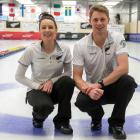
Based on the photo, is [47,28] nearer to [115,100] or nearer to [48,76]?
[48,76]

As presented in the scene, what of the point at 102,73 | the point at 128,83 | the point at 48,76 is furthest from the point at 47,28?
the point at 128,83

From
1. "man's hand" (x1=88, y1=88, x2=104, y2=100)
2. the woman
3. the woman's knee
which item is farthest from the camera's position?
the woman

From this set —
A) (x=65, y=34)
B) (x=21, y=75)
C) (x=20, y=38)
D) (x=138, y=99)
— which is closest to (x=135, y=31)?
(x=65, y=34)

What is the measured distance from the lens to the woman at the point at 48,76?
3159mm

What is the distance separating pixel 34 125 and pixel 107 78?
2.81 ft

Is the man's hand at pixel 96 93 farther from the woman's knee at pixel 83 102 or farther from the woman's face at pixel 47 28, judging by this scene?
the woman's face at pixel 47 28

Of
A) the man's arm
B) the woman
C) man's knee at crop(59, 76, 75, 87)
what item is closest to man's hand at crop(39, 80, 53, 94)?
the woman

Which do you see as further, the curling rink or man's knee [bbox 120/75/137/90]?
the curling rink

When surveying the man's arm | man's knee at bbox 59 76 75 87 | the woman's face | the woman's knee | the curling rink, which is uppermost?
the woman's face

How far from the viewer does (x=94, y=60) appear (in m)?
3.21

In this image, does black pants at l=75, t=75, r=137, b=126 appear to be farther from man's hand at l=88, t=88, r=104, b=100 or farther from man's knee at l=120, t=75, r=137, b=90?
man's hand at l=88, t=88, r=104, b=100

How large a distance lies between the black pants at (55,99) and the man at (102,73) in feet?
0.35

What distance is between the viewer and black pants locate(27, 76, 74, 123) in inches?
121

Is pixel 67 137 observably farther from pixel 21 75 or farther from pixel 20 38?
pixel 20 38
